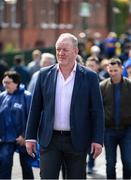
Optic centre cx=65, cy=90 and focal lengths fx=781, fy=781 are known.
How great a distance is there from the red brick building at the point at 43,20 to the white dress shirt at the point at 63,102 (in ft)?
112

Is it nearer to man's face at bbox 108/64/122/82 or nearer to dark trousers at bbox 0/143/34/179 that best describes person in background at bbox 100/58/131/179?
man's face at bbox 108/64/122/82

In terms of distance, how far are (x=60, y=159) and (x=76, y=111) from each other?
494 mm

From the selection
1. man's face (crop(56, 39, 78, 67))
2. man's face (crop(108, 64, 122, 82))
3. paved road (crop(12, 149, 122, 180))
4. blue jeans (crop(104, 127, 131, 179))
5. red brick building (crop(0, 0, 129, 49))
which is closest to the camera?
man's face (crop(56, 39, 78, 67))

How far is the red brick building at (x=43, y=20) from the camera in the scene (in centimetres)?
4635

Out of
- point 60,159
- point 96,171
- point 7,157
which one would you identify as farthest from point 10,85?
point 96,171

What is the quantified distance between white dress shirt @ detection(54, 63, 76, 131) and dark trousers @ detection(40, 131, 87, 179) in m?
0.11

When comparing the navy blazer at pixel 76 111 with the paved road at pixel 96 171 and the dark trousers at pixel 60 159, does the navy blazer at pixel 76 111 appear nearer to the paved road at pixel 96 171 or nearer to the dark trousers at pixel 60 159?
the dark trousers at pixel 60 159

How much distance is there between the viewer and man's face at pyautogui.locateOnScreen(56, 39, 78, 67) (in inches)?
287

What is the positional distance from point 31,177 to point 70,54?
3216 millimetres

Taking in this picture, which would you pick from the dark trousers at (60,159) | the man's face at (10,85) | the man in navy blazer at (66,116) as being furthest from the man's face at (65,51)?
the man's face at (10,85)

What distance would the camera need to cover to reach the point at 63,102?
24.1 feet

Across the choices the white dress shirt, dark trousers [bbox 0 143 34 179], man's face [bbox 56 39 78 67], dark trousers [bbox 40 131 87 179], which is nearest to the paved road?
dark trousers [bbox 0 143 34 179]

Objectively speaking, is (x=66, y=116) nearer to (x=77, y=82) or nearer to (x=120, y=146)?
(x=77, y=82)

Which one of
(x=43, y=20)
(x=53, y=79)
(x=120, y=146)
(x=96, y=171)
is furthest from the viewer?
(x=43, y=20)
